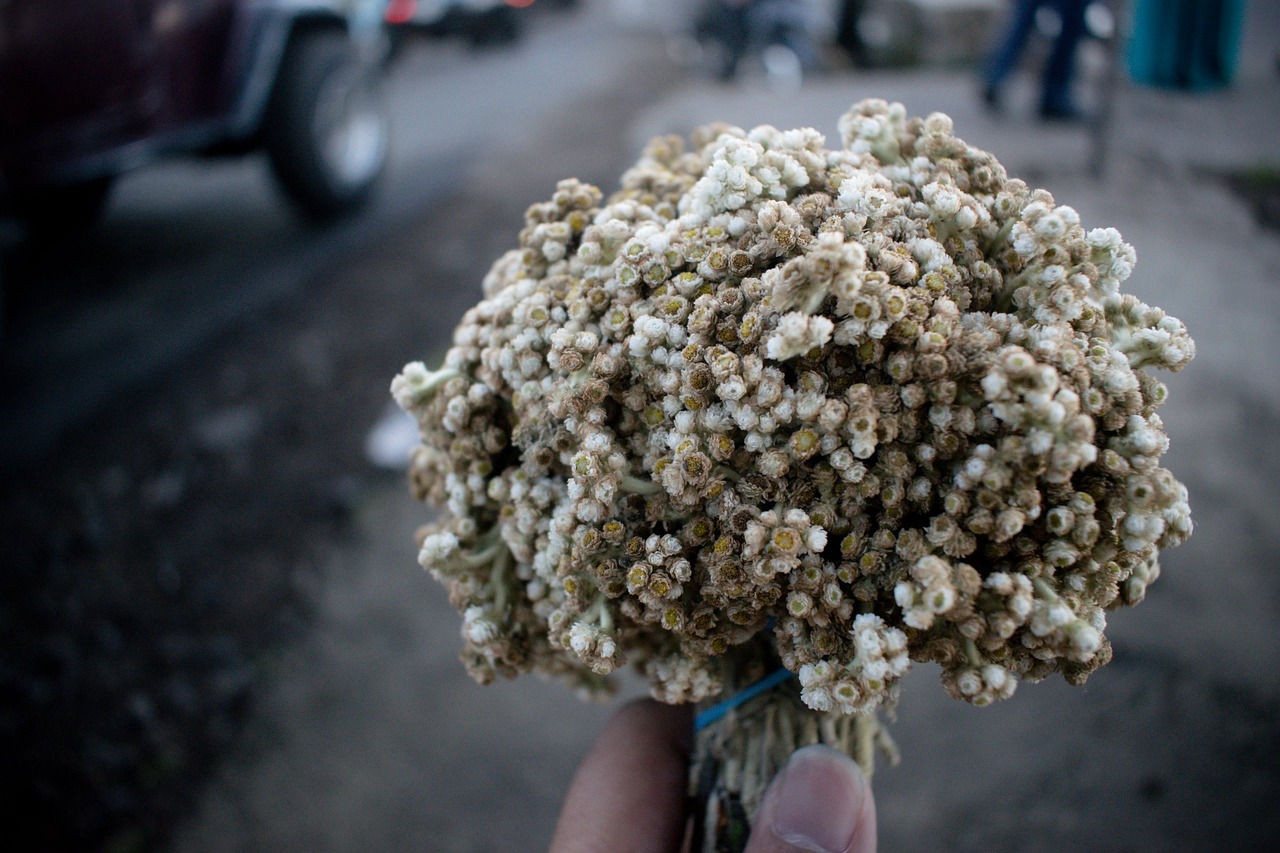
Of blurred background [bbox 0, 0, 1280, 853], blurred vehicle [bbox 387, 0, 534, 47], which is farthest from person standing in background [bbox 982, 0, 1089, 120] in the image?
blurred vehicle [bbox 387, 0, 534, 47]

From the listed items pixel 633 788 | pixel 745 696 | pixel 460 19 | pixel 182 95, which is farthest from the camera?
pixel 460 19

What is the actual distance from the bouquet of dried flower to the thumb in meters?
0.27

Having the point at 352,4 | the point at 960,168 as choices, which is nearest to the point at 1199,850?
the point at 960,168

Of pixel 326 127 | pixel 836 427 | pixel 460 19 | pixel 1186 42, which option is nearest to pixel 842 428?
pixel 836 427

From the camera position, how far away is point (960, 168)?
4.25 ft

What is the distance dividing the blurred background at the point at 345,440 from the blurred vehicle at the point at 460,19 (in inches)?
113

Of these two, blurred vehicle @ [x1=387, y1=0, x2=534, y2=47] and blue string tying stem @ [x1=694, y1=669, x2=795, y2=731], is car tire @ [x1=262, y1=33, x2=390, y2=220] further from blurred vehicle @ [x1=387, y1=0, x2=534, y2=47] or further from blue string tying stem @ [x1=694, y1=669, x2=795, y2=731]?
blue string tying stem @ [x1=694, y1=669, x2=795, y2=731]

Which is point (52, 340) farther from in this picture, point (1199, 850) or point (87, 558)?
point (1199, 850)

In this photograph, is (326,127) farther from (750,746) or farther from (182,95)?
(750,746)

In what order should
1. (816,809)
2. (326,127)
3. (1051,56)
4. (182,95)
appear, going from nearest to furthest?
(816,809) → (182,95) → (326,127) → (1051,56)

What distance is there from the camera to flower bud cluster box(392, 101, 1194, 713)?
42.6 inches

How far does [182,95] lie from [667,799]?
5.27 metres

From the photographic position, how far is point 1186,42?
16.3 ft

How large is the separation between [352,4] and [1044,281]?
21.5 feet
